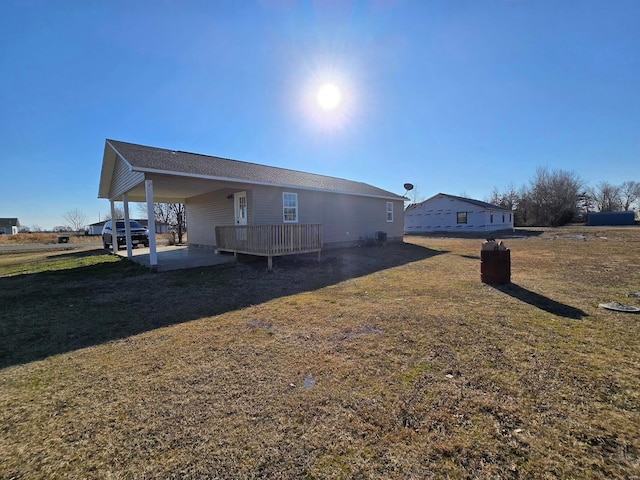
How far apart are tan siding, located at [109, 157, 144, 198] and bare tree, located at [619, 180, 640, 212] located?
85445 millimetres

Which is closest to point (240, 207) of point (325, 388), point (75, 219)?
point (325, 388)

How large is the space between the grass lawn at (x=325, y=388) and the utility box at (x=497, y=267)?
0.86 meters

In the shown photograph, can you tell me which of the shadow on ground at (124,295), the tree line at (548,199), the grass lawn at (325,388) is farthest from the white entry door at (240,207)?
the tree line at (548,199)

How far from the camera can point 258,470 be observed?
1710 millimetres

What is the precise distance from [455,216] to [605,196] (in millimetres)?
45953

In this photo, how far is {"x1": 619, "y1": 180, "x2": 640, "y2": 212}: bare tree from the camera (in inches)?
2304

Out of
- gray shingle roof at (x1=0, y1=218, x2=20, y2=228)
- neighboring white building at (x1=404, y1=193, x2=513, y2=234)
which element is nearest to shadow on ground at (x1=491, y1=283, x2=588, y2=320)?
neighboring white building at (x1=404, y1=193, x2=513, y2=234)

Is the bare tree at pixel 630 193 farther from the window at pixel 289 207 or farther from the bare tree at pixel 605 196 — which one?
the window at pixel 289 207

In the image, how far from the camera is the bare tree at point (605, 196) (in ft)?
176

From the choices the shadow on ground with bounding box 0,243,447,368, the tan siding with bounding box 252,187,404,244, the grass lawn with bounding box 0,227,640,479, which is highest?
the tan siding with bounding box 252,187,404,244

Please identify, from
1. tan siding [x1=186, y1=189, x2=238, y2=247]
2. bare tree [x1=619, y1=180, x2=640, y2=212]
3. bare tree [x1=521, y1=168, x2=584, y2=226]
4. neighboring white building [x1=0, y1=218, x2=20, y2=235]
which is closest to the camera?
tan siding [x1=186, y1=189, x2=238, y2=247]

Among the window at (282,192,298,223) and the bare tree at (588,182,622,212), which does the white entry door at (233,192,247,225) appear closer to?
the window at (282,192,298,223)

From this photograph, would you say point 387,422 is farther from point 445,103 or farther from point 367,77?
point 445,103

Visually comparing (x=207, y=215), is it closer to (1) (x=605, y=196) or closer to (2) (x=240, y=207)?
(2) (x=240, y=207)
